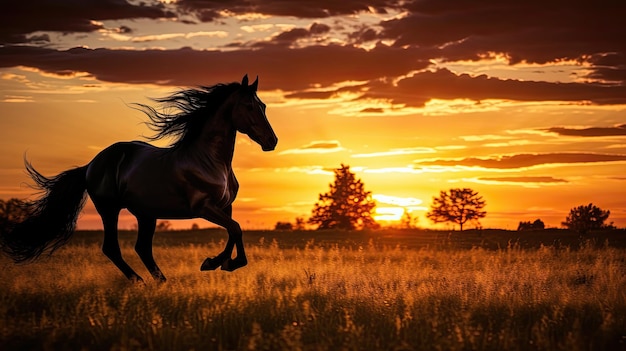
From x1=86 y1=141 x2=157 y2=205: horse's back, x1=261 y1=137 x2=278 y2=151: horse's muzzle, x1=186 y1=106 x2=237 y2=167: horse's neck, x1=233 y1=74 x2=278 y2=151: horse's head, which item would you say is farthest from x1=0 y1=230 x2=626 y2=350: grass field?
x1=233 y1=74 x2=278 y2=151: horse's head

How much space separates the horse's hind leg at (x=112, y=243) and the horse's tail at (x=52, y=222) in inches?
45.7

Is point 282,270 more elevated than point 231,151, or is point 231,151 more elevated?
point 231,151

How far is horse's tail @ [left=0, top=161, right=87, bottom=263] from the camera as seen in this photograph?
15.8 meters

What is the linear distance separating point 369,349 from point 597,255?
15674 millimetres

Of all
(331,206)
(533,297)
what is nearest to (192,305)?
(533,297)

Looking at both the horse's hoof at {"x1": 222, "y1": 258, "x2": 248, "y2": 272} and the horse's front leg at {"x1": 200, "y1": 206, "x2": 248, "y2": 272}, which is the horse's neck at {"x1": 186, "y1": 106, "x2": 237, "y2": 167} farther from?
the horse's hoof at {"x1": 222, "y1": 258, "x2": 248, "y2": 272}

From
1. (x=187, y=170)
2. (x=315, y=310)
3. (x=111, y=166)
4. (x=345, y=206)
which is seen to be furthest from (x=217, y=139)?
(x=345, y=206)

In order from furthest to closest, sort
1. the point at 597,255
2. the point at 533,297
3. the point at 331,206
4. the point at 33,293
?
the point at 331,206 → the point at 597,255 → the point at 33,293 → the point at 533,297

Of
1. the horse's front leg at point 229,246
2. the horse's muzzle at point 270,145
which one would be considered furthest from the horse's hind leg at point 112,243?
the horse's muzzle at point 270,145

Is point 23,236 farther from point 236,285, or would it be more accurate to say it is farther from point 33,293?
point 236,285

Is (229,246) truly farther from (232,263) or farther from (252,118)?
(252,118)

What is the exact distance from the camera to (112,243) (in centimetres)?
1482

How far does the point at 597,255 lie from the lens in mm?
22531

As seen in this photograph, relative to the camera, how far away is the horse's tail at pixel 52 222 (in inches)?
623
